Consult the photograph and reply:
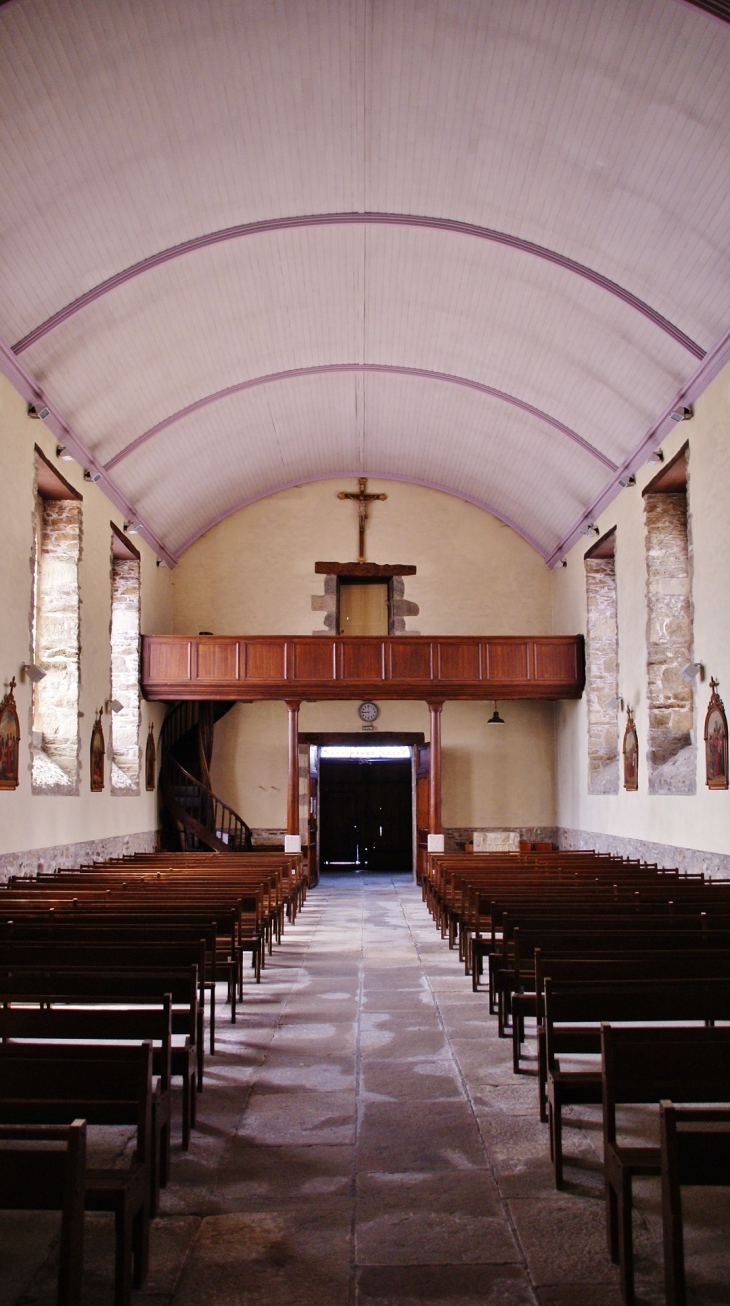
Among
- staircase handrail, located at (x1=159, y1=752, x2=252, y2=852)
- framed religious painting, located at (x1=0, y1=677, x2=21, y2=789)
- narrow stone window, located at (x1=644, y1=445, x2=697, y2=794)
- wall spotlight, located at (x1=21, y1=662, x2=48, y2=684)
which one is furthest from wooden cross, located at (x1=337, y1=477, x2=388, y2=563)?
framed religious painting, located at (x1=0, y1=677, x2=21, y2=789)

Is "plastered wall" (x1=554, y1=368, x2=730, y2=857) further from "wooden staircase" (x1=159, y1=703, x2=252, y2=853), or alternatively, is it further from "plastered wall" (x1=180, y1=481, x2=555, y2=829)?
"wooden staircase" (x1=159, y1=703, x2=252, y2=853)

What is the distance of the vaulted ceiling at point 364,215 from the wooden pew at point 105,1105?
305 inches

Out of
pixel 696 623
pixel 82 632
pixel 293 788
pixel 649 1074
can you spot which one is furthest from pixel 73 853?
pixel 649 1074

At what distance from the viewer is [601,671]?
1634 cm

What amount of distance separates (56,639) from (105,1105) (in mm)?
10854

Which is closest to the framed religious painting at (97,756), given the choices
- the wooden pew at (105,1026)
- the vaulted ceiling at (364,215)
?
the vaulted ceiling at (364,215)

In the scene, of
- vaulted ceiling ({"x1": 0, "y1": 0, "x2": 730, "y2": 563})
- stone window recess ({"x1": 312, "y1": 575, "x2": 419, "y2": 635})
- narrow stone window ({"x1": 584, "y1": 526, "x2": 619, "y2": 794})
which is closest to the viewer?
vaulted ceiling ({"x1": 0, "y1": 0, "x2": 730, "y2": 563})

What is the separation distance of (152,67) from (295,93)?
54.0 inches

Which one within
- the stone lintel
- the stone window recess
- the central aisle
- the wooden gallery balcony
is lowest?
the central aisle

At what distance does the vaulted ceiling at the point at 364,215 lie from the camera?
324 inches

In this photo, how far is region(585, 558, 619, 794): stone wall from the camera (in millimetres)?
16109

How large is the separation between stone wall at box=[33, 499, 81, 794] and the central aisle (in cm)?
674

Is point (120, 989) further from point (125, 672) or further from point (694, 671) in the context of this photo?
point (125, 672)

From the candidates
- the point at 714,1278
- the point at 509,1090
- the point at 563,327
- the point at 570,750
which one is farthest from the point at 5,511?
the point at 570,750
